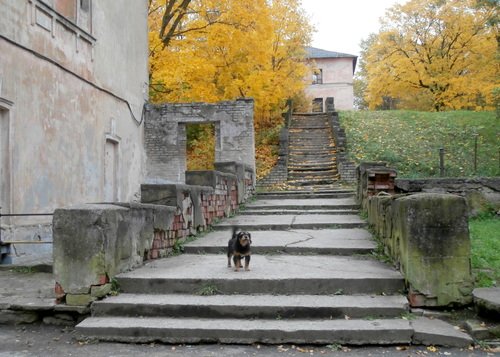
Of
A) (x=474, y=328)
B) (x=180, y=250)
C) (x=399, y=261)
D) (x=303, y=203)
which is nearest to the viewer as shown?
(x=474, y=328)

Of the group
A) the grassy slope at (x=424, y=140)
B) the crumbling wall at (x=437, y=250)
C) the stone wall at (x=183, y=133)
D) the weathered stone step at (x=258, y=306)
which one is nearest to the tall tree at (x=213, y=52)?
the stone wall at (x=183, y=133)

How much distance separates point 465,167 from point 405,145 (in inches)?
139

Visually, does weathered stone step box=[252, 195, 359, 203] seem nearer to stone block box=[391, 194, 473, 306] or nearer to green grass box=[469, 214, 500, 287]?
green grass box=[469, 214, 500, 287]

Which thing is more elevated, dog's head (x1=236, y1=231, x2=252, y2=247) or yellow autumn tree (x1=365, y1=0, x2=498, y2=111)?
yellow autumn tree (x1=365, y1=0, x2=498, y2=111)

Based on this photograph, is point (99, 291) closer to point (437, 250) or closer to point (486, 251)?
point (437, 250)

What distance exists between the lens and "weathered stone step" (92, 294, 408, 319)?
4594 mm

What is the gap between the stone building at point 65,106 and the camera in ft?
28.4

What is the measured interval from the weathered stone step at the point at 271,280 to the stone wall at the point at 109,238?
1.04 ft

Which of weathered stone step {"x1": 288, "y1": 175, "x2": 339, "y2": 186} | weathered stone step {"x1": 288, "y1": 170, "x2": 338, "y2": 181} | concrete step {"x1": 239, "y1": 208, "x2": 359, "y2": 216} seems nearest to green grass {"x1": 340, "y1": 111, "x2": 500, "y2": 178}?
weathered stone step {"x1": 288, "y1": 170, "x2": 338, "y2": 181}

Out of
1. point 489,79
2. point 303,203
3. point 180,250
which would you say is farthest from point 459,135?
point 180,250

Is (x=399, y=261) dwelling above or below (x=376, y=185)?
below

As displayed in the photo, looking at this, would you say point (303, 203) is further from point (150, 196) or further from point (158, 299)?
point (158, 299)

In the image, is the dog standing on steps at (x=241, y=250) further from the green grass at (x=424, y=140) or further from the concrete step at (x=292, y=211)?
the green grass at (x=424, y=140)

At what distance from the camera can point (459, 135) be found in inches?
794
